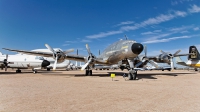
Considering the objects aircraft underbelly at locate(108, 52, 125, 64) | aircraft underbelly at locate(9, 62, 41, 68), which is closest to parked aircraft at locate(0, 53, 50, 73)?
aircraft underbelly at locate(9, 62, 41, 68)

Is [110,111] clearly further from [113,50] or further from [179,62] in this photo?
[179,62]

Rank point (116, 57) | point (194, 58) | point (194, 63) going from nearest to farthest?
1. point (116, 57)
2. point (194, 63)
3. point (194, 58)

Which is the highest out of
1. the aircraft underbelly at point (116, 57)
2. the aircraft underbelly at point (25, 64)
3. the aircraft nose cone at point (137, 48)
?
the aircraft nose cone at point (137, 48)

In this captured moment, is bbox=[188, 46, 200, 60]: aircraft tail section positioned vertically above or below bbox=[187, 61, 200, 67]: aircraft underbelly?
above

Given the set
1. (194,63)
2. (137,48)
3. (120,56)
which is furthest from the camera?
(194,63)

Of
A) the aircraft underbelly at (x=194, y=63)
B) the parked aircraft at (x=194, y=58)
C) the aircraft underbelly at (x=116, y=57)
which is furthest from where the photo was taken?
the parked aircraft at (x=194, y=58)

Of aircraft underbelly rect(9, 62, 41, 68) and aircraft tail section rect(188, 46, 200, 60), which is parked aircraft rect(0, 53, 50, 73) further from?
aircraft tail section rect(188, 46, 200, 60)

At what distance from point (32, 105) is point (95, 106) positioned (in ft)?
8.10

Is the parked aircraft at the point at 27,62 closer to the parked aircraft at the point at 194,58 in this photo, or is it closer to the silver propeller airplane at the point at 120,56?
the silver propeller airplane at the point at 120,56

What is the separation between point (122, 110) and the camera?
580 cm

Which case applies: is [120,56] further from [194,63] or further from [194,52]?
[194,52]

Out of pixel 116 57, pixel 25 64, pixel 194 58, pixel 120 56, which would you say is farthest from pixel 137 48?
pixel 194 58

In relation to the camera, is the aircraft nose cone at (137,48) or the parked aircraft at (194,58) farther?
the parked aircraft at (194,58)

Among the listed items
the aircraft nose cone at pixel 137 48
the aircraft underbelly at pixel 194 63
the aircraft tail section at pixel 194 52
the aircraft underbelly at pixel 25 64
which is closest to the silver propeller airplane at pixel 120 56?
the aircraft nose cone at pixel 137 48
